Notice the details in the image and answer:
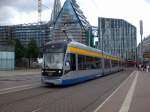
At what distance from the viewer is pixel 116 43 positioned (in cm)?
12762

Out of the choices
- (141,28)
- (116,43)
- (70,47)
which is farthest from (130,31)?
(70,47)

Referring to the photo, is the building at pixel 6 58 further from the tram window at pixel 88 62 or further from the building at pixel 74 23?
the tram window at pixel 88 62

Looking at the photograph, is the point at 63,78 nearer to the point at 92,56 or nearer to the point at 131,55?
the point at 92,56

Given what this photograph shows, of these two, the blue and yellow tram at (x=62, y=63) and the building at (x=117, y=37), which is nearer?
the blue and yellow tram at (x=62, y=63)

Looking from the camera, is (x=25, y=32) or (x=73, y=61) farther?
(x=25, y=32)

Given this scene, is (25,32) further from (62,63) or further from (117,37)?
(62,63)

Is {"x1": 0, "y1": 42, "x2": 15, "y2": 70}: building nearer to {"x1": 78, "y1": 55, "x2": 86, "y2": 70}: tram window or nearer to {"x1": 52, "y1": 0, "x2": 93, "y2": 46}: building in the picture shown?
{"x1": 52, "y1": 0, "x2": 93, "y2": 46}: building

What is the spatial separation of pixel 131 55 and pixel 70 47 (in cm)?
13433

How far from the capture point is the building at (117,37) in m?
99.1

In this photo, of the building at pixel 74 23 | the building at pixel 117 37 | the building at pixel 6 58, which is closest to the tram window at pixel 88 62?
the building at pixel 6 58

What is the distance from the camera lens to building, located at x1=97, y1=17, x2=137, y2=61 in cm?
9905

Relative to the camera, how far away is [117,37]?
121000 mm

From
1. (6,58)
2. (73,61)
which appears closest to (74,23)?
(6,58)

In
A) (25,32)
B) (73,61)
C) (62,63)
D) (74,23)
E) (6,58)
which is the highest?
(25,32)
